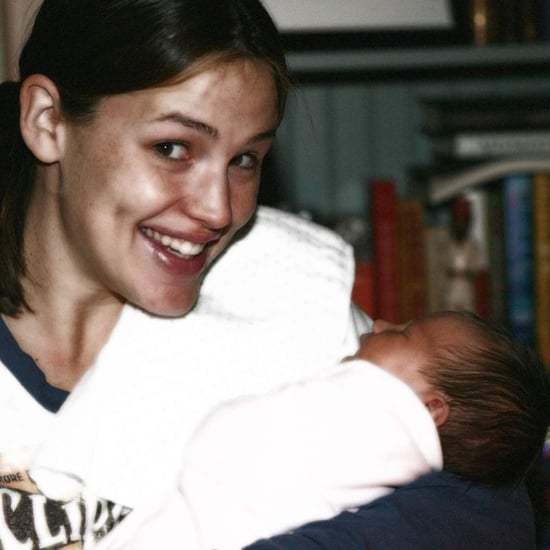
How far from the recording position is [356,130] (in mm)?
1915

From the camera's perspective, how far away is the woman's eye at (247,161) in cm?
99

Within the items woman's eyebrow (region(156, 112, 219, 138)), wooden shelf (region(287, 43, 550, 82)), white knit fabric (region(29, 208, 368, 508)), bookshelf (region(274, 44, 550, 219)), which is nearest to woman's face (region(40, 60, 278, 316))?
woman's eyebrow (region(156, 112, 219, 138))

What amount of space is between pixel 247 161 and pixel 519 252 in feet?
2.66

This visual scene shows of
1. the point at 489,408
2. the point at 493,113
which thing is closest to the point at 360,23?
the point at 493,113

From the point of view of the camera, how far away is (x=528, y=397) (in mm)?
988

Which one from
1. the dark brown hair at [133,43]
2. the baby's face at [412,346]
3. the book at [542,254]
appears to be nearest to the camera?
the dark brown hair at [133,43]

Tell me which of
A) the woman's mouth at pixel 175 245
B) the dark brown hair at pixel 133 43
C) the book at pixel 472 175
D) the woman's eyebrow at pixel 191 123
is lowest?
the book at pixel 472 175

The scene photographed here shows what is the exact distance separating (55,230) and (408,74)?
1.04 m

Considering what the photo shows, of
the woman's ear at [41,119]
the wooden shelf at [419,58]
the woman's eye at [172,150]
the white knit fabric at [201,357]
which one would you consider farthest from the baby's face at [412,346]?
the wooden shelf at [419,58]

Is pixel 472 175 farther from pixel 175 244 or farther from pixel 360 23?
pixel 175 244

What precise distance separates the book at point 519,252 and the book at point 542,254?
11 millimetres

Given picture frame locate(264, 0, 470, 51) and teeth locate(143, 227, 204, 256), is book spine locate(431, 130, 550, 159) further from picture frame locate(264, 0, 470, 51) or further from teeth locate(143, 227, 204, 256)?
teeth locate(143, 227, 204, 256)

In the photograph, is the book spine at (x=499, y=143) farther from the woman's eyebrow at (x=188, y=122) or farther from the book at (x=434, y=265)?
the woman's eyebrow at (x=188, y=122)

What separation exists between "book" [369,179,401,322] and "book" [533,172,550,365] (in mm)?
260
